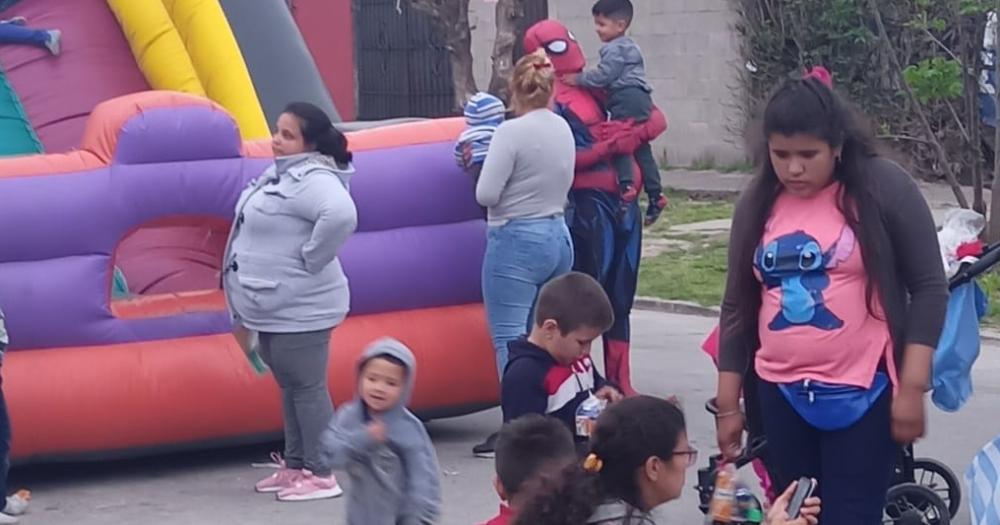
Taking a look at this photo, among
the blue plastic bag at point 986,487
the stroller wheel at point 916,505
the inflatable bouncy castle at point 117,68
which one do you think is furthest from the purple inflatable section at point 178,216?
the blue plastic bag at point 986,487

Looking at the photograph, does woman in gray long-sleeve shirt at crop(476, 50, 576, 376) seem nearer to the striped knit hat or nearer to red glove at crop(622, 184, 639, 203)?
the striped knit hat

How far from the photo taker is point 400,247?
303 inches

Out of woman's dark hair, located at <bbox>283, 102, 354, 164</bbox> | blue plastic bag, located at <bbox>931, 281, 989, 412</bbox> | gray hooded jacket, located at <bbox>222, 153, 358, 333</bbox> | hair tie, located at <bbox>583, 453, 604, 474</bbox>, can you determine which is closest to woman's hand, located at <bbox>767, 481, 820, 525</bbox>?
hair tie, located at <bbox>583, 453, 604, 474</bbox>

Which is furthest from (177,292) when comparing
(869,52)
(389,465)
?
(869,52)

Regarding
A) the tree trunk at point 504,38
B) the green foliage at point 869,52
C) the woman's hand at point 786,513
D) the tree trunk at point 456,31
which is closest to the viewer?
the woman's hand at point 786,513

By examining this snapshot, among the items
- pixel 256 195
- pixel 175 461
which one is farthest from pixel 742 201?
pixel 175 461

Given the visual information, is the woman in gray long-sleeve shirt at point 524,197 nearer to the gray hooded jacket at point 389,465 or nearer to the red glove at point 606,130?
the red glove at point 606,130

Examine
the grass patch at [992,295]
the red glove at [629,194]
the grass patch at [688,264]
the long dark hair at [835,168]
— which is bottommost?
the grass patch at [688,264]

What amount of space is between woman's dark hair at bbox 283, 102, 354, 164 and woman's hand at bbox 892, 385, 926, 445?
121 inches

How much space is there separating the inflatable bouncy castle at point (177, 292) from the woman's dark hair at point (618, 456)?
12.6 feet

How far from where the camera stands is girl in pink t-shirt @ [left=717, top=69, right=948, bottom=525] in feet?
14.3

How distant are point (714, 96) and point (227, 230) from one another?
12466mm

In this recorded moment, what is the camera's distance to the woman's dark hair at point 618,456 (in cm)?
343

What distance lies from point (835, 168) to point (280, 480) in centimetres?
341
